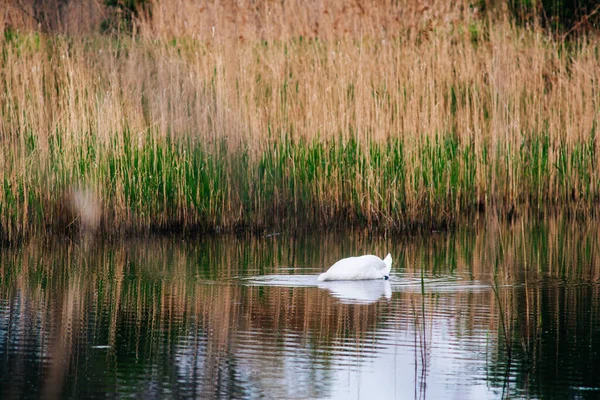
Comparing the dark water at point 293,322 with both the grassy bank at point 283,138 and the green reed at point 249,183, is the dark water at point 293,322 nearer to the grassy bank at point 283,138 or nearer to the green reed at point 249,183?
the green reed at point 249,183

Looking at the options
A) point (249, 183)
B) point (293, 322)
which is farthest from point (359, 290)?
point (249, 183)

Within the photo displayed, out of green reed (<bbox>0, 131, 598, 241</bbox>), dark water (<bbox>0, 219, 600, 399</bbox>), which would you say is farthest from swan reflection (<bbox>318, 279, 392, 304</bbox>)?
green reed (<bbox>0, 131, 598, 241</bbox>)

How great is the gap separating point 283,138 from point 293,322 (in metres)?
4.44

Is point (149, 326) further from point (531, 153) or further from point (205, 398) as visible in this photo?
point (531, 153)

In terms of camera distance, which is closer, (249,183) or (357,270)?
(357,270)

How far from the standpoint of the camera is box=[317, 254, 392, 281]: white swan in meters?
6.98

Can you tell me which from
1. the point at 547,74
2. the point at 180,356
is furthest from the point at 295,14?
the point at 180,356

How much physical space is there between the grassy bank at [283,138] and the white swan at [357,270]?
2.58 metres

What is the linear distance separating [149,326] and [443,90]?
21.5 ft

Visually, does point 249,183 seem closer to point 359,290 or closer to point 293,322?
point 359,290

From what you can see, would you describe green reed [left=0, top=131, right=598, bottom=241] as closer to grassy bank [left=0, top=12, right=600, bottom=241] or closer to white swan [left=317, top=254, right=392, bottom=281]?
grassy bank [left=0, top=12, right=600, bottom=241]

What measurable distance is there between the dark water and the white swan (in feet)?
0.27

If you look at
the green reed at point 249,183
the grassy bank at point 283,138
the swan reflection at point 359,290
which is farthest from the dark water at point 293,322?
the grassy bank at point 283,138

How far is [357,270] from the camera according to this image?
7.04 m
